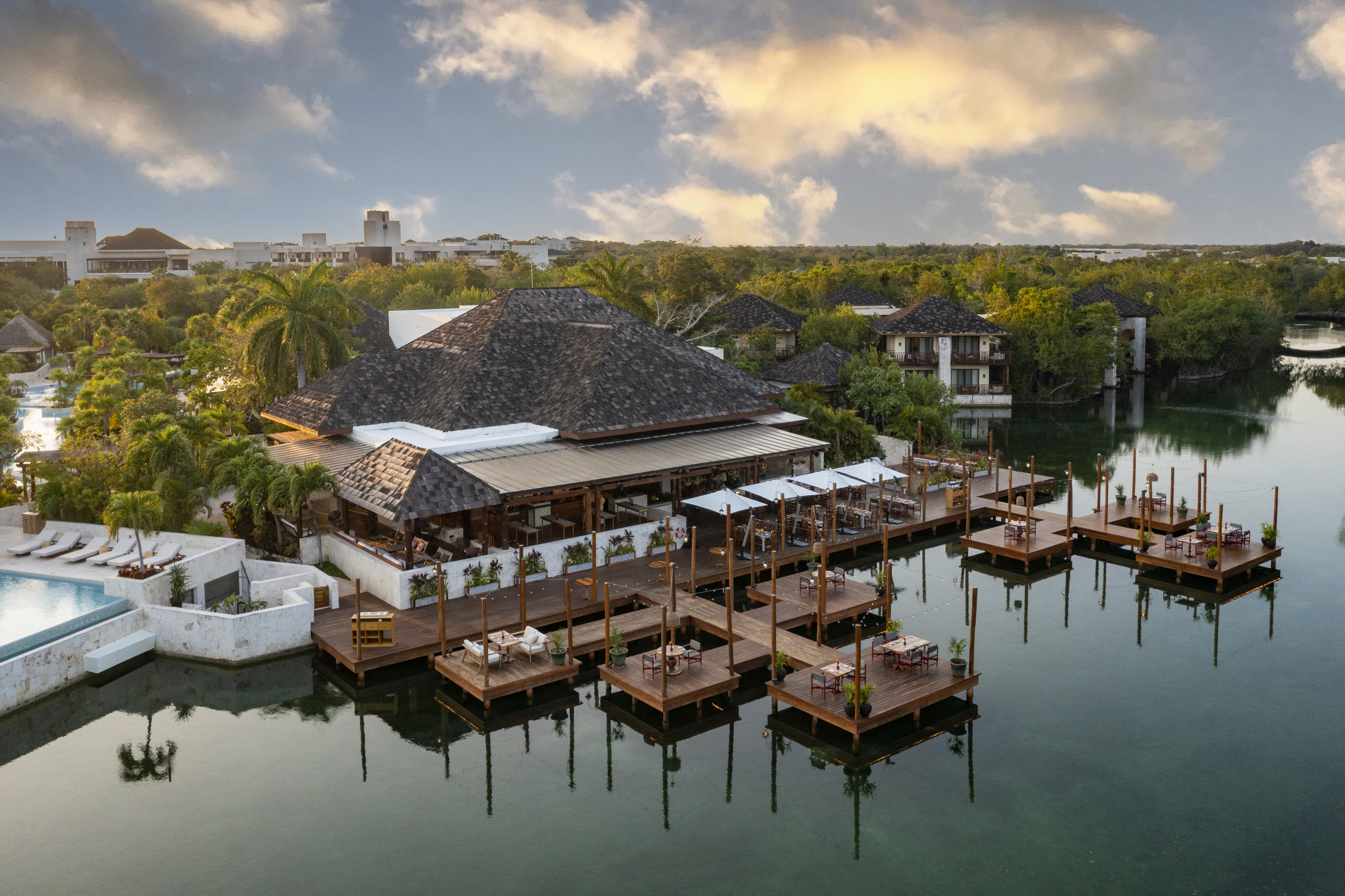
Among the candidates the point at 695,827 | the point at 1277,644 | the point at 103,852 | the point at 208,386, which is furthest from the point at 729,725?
the point at 208,386

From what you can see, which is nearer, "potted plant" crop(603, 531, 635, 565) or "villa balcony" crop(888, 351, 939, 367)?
"potted plant" crop(603, 531, 635, 565)

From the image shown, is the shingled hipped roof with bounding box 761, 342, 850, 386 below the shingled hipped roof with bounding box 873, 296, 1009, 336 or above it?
below

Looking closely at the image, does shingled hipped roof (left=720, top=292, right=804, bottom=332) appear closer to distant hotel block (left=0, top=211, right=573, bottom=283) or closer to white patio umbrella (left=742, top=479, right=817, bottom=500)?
white patio umbrella (left=742, top=479, right=817, bottom=500)

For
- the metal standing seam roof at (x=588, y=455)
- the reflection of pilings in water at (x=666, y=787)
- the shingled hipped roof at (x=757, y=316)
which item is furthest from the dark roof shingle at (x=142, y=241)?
the reflection of pilings in water at (x=666, y=787)

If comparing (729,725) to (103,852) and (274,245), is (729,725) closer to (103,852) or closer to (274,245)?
(103,852)

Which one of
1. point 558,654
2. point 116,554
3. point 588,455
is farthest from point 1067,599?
point 116,554

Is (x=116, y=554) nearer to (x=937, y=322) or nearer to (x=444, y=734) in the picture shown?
(x=444, y=734)

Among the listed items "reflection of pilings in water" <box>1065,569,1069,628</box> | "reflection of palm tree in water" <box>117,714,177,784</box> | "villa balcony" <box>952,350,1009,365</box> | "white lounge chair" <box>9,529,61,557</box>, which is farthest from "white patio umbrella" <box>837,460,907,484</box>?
"villa balcony" <box>952,350,1009,365</box>
